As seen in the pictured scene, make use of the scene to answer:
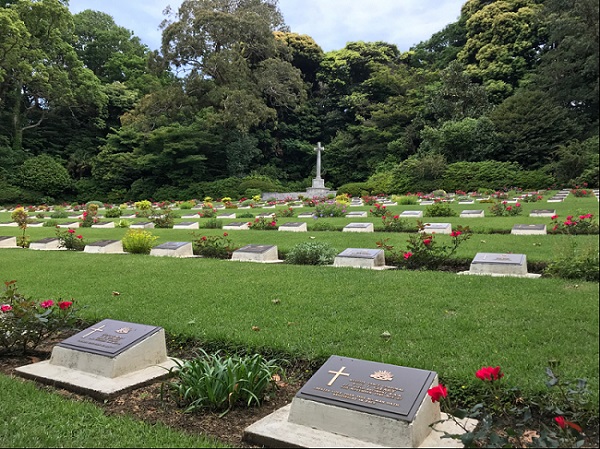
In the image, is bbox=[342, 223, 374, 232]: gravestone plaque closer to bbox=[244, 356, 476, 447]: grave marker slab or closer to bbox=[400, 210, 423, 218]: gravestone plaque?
bbox=[400, 210, 423, 218]: gravestone plaque

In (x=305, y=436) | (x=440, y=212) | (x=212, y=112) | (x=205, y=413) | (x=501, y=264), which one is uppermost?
(x=212, y=112)

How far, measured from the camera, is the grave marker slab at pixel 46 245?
367 inches

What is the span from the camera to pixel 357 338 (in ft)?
11.4

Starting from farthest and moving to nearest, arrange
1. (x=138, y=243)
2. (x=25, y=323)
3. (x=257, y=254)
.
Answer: (x=138, y=243) < (x=257, y=254) < (x=25, y=323)

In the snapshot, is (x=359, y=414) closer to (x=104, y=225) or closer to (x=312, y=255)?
(x=312, y=255)

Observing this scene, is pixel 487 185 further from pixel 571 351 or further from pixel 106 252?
pixel 571 351

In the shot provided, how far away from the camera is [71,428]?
2477 mm

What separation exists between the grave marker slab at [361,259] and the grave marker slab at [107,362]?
3428mm

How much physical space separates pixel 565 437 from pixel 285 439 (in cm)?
130

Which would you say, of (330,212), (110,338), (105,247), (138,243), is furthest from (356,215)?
(110,338)

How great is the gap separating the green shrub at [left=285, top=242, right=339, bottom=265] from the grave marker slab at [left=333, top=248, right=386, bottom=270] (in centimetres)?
21

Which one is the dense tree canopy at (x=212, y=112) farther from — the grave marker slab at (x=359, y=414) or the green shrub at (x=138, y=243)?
the grave marker slab at (x=359, y=414)

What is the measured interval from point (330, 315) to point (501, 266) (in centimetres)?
249

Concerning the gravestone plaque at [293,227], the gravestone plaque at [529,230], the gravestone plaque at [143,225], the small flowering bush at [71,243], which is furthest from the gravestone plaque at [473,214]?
the small flowering bush at [71,243]
